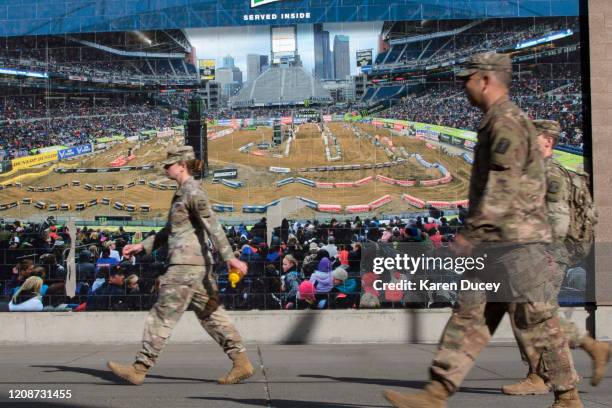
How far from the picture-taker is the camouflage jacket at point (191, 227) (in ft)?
20.0

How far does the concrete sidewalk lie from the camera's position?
5.69 metres

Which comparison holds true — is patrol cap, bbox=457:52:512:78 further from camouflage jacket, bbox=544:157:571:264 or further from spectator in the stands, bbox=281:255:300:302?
spectator in the stands, bbox=281:255:300:302

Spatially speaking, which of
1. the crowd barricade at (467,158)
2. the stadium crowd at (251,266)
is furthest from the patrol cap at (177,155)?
the crowd barricade at (467,158)

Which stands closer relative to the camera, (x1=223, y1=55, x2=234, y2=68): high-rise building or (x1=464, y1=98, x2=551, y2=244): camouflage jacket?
(x1=464, y1=98, x2=551, y2=244): camouflage jacket

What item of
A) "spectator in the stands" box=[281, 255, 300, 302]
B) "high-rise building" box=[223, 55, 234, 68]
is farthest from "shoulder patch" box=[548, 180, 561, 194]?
"high-rise building" box=[223, 55, 234, 68]

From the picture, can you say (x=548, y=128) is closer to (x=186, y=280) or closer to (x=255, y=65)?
(x=186, y=280)

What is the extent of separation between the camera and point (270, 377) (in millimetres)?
6934

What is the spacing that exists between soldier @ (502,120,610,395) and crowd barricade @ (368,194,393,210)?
12.7ft

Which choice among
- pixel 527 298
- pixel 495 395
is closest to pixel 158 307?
pixel 495 395

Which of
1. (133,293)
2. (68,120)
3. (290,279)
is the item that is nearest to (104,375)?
(133,293)

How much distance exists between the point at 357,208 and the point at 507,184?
589 cm

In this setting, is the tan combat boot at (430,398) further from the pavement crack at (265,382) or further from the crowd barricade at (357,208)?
the crowd barricade at (357,208)

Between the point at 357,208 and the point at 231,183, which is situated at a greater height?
the point at 231,183

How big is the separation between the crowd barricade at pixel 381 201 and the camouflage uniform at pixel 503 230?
5669mm
